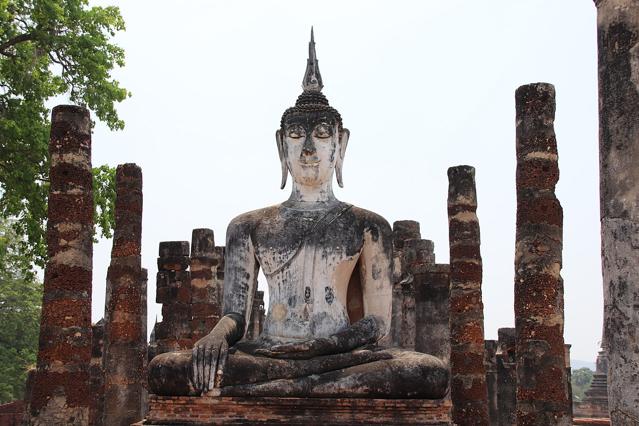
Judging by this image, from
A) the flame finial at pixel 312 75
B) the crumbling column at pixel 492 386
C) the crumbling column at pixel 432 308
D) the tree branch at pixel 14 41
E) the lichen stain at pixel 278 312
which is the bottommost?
the crumbling column at pixel 492 386

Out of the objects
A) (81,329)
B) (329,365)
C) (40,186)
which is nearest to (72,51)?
(40,186)

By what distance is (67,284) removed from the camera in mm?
10406

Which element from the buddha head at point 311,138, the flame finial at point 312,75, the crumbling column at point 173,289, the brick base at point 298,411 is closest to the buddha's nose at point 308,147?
the buddha head at point 311,138

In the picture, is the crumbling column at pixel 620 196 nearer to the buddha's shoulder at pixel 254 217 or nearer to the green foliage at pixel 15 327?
the buddha's shoulder at pixel 254 217

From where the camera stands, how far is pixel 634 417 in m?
4.43

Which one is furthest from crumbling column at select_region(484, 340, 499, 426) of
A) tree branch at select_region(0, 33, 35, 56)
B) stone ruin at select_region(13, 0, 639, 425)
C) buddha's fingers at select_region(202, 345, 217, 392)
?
buddha's fingers at select_region(202, 345, 217, 392)

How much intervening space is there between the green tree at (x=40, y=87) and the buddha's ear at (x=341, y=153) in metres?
9.01

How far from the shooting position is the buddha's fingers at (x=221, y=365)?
6613 millimetres

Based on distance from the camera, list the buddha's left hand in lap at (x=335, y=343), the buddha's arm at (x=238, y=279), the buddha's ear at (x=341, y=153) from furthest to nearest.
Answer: the buddha's ear at (x=341, y=153), the buddha's arm at (x=238, y=279), the buddha's left hand in lap at (x=335, y=343)

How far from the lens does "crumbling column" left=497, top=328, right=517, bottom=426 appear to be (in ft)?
67.8

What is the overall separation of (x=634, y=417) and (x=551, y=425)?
621 centimetres

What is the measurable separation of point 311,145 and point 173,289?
1234 cm

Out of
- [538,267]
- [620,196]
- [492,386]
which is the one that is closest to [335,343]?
[620,196]

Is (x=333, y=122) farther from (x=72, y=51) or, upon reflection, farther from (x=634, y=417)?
(x=72, y=51)
